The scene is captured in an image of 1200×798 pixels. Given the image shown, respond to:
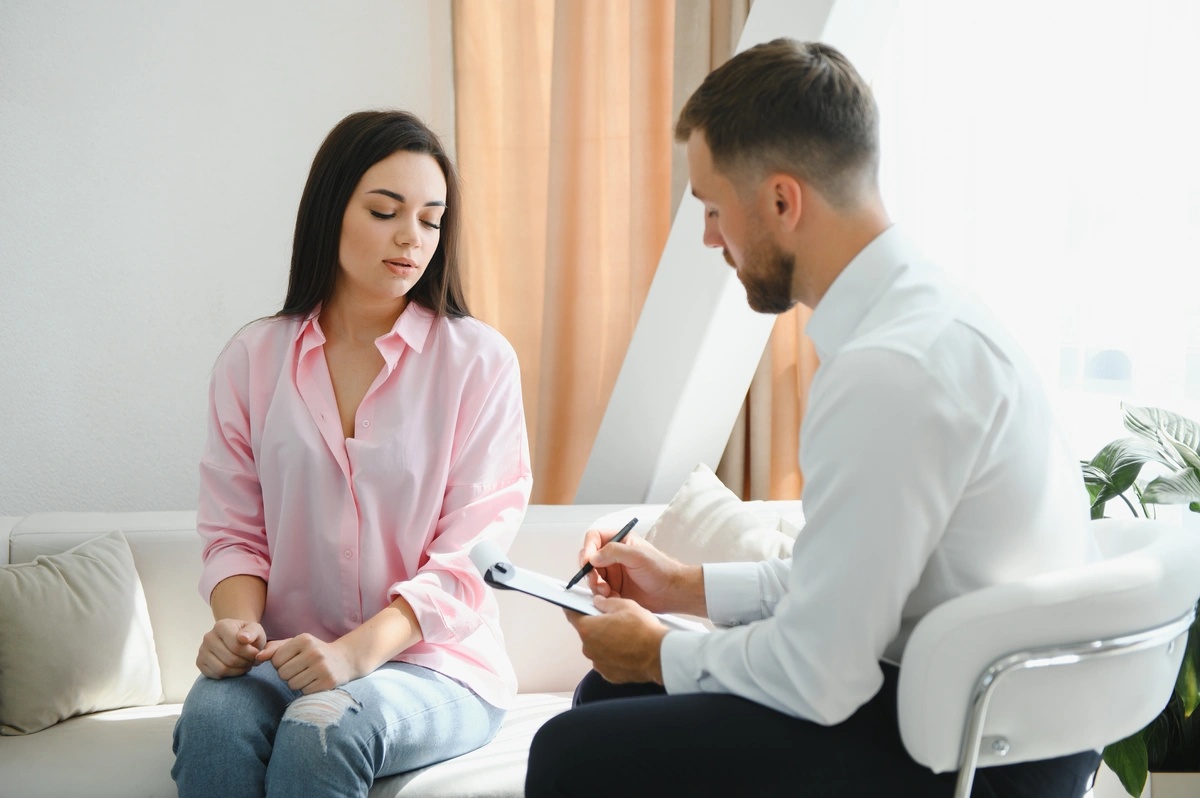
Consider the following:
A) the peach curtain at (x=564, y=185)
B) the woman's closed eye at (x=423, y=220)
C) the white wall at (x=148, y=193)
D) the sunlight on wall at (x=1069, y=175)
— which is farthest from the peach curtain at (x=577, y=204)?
the woman's closed eye at (x=423, y=220)

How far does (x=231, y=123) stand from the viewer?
2898mm

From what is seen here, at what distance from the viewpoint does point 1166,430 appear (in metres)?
2.05

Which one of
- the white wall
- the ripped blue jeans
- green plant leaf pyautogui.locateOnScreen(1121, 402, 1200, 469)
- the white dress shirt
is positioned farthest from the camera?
the white wall

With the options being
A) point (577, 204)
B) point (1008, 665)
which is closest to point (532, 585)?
point (1008, 665)

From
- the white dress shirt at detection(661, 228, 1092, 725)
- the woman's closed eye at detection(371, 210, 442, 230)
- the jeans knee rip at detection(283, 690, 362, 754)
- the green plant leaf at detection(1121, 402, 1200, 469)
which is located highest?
the woman's closed eye at detection(371, 210, 442, 230)

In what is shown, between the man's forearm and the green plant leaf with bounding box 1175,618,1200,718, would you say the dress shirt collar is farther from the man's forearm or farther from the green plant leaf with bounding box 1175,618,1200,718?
the green plant leaf with bounding box 1175,618,1200,718

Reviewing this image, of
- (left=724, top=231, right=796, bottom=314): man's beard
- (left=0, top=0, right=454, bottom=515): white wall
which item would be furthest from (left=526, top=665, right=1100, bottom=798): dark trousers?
(left=0, top=0, right=454, bottom=515): white wall

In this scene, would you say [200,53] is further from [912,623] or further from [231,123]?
[912,623]

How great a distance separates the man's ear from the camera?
123 cm

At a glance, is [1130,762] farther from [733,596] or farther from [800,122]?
[800,122]

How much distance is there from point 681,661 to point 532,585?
27cm

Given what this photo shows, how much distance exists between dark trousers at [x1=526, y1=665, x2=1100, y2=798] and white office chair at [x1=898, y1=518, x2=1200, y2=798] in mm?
53

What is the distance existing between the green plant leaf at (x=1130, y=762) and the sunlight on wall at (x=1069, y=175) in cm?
63

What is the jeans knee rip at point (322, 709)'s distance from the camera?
150 centimetres
